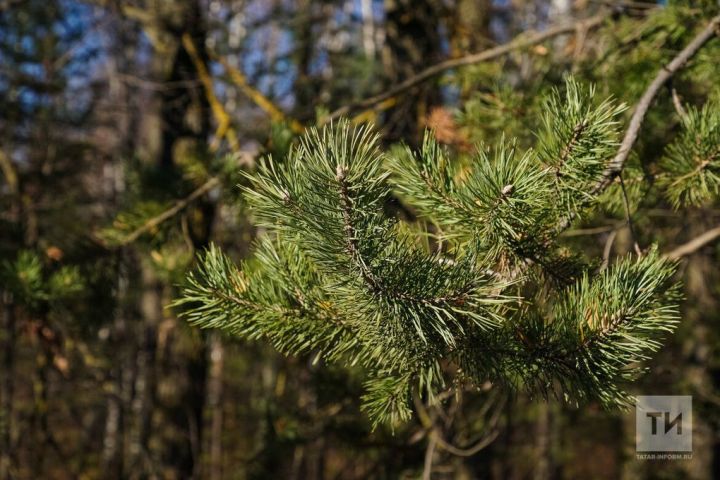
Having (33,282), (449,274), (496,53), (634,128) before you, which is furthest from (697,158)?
(33,282)

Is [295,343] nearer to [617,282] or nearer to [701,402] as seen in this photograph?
[617,282]

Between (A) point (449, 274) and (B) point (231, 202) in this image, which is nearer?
(A) point (449, 274)

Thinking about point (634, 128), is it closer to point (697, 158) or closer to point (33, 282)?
point (697, 158)

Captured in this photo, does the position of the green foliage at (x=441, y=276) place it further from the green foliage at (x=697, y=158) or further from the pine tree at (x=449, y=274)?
the green foliage at (x=697, y=158)

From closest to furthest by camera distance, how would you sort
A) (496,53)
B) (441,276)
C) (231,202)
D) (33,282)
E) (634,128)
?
(441,276) → (634,128) → (33,282) → (231,202) → (496,53)

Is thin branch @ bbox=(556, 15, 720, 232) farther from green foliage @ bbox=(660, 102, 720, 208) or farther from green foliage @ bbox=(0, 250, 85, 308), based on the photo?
green foliage @ bbox=(0, 250, 85, 308)

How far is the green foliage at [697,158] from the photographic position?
1.35 m

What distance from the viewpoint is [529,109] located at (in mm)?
1983

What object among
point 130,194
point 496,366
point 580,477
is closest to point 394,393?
point 496,366

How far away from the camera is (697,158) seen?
4.62 ft

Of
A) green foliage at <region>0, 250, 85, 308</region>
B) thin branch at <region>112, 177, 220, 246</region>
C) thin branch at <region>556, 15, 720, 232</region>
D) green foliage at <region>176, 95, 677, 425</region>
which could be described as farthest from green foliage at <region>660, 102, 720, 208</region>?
green foliage at <region>0, 250, 85, 308</region>

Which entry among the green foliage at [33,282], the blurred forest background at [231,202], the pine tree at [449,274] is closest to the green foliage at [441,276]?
the pine tree at [449,274]

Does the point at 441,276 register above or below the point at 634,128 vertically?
below

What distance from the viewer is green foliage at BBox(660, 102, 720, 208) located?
4.43 ft
